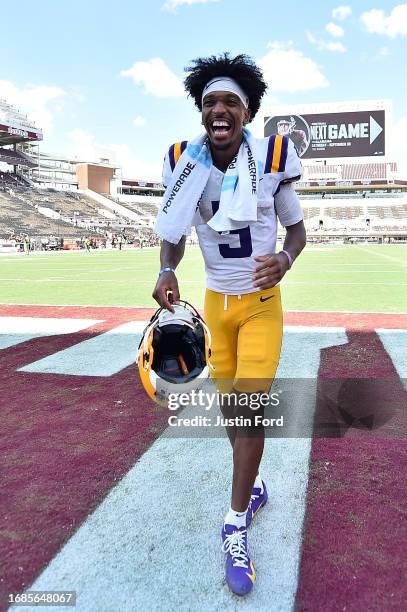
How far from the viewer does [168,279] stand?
233 centimetres

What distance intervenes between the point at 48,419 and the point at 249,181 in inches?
88.8

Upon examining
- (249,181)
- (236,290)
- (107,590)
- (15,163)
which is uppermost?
(15,163)

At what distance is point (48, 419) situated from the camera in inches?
140

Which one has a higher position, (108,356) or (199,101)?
(199,101)

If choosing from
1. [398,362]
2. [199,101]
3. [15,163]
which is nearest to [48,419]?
[199,101]

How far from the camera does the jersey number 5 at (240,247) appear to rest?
Result: 7.55 ft

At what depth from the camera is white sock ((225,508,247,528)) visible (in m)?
2.12

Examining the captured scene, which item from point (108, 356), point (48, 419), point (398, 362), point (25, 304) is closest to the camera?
point (48, 419)

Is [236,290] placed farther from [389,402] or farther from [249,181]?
[389,402]

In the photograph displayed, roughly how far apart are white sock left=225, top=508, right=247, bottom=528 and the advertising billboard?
2666 inches

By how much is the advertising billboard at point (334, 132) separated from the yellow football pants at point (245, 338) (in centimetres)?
6721

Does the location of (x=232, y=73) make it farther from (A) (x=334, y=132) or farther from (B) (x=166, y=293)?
(A) (x=334, y=132)

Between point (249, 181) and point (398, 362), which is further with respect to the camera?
point (398, 362)

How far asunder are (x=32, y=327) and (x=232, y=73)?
527 centimetres
